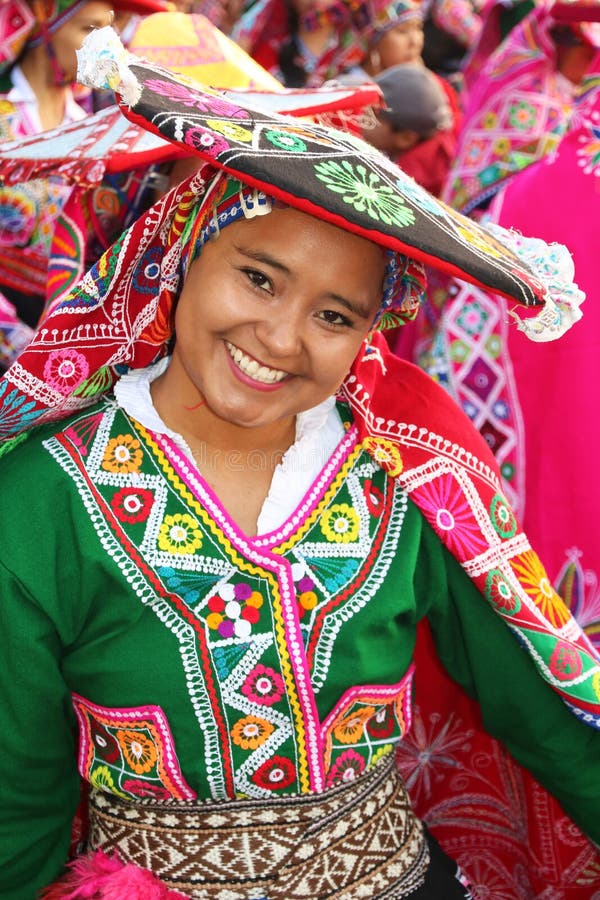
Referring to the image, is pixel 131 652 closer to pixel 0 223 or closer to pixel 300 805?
pixel 300 805

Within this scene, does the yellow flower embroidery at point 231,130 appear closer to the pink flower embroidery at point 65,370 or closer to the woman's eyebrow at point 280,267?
the woman's eyebrow at point 280,267

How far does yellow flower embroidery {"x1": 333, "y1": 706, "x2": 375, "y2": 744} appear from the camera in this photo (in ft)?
4.87

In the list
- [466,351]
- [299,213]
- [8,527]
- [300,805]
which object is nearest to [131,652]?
[8,527]

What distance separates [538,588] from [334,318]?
551 mm

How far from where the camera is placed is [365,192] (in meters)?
1.11

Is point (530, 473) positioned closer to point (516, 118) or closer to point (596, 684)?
point (596, 684)

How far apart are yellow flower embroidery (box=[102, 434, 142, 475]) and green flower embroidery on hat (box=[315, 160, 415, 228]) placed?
20.1 inches

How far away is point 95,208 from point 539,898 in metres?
1.66

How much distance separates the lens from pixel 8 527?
1.32 meters

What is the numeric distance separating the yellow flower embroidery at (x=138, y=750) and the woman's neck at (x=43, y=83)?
6.90ft

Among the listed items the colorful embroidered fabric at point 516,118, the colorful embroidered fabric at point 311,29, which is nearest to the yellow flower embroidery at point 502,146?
the colorful embroidered fabric at point 516,118

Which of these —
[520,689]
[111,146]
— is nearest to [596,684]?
[520,689]

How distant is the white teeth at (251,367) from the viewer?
4.32 ft

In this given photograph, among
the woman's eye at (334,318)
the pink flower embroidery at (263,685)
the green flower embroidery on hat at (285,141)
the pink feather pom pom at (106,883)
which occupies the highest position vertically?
the green flower embroidery on hat at (285,141)
